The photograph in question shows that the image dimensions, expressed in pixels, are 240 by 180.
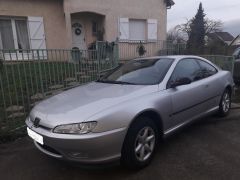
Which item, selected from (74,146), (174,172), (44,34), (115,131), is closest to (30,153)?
(74,146)

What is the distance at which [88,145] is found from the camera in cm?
270

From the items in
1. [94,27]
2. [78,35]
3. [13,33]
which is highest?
[94,27]

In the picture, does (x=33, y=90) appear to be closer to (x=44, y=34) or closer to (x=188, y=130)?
(x=188, y=130)

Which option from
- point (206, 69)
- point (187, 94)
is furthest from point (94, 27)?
point (187, 94)

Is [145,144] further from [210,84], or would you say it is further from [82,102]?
[210,84]

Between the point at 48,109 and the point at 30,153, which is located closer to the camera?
the point at 48,109

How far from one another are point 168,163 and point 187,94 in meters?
1.14

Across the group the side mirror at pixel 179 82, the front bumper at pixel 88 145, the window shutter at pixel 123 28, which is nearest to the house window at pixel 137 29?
the window shutter at pixel 123 28

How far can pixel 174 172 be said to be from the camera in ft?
10.4

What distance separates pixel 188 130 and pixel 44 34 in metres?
9.68

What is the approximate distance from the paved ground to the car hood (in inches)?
24.5

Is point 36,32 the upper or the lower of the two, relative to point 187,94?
upper

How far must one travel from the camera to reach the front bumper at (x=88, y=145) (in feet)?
8.88

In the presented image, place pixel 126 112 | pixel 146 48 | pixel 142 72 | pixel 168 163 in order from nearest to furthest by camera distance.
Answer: pixel 126 112
pixel 168 163
pixel 142 72
pixel 146 48
